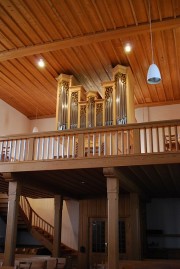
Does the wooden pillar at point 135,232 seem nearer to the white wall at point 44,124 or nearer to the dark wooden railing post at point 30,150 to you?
the dark wooden railing post at point 30,150

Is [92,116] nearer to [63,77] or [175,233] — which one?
[63,77]

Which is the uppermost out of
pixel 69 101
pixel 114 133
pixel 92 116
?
pixel 69 101

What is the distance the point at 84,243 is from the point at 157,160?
7419 mm

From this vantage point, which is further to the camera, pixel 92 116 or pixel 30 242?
pixel 30 242

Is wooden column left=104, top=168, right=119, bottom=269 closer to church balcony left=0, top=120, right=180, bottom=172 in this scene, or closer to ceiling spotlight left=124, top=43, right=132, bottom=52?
church balcony left=0, top=120, right=180, bottom=172

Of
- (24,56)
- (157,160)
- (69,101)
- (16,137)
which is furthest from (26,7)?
(157,160)

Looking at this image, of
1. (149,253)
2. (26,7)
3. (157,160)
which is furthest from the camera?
(149,253)

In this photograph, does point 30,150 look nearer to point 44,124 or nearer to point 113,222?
point 113,222

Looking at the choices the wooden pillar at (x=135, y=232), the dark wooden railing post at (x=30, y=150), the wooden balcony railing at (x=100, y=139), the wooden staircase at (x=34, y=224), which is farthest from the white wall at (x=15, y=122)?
the wooden pillar at (x=135, y=232)

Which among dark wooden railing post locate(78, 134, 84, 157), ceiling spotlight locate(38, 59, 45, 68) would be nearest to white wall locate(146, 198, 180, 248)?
dark wooden railing post locate(78, 134, 84, 157)

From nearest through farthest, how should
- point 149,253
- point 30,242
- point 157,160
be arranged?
1. point 157,160
2. point 149,253
3. point 30,242

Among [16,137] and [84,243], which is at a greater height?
[16,137]

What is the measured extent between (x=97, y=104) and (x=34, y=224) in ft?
23.6

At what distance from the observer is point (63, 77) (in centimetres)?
1228
